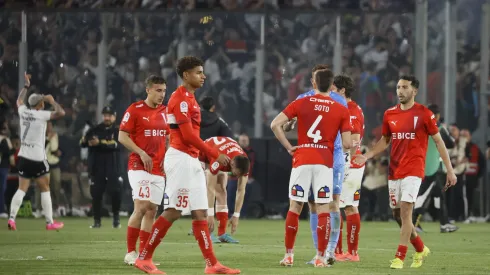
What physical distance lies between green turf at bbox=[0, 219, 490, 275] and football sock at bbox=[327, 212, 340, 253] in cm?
26

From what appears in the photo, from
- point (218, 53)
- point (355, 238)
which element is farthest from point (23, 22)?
point (355, 238)

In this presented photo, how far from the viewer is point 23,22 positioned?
2803 cm

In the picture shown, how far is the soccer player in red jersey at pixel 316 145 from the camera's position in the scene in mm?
11852

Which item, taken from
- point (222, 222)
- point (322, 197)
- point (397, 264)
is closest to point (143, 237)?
point (322, 197)

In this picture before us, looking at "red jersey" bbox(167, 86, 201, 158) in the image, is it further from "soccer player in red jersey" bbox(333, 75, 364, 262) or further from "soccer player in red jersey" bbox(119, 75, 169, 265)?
"soccer player in red jersey" bbox(333, 75, 364, 262)

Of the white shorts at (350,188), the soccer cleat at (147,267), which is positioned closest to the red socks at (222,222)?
the white shorts at (350,188)

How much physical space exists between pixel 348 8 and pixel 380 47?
1257 mm

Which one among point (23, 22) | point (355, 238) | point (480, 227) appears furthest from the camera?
point (23, 22)

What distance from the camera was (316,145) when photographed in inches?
467

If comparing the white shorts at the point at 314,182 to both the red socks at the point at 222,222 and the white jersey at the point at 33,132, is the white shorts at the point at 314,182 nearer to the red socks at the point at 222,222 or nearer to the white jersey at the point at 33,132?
the red socks at the point at 222,222

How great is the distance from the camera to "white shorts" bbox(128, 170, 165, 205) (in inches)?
497

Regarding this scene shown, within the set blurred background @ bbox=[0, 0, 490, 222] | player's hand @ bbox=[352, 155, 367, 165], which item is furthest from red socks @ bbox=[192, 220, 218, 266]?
blurred background @ bbox=[0, 0, 490, 222]

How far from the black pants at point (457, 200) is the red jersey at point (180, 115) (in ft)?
50.2

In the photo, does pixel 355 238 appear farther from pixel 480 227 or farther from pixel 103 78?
pixel 103 78
